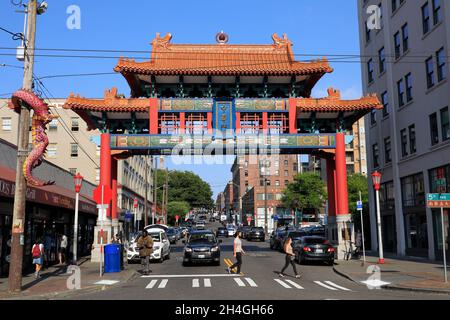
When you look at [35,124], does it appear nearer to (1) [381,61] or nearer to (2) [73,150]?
(1) [381,61]

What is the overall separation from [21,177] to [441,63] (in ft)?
70.9

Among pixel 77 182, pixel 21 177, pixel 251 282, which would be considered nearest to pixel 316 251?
pixel 251 282

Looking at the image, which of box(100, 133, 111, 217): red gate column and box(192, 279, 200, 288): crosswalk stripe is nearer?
box(192, 279, 200, 288): crosswalk stripe

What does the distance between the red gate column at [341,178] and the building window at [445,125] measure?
581cm

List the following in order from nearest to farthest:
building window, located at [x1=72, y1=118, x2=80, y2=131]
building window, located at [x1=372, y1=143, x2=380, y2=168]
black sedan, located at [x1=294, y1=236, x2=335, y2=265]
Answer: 1. black sedan, located at [x1=294, y1=236, x2=335, y2=265]
2. building window, located at [x1=372, y1=143, x2=380, y2=168]
3. building window, located at [x1=72, y1=118, x2=80, y2=131]

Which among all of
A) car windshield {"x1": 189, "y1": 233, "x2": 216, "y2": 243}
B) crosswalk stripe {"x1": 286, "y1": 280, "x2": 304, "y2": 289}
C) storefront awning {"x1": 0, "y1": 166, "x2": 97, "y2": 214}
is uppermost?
storefront awning {"x1": 0, "y1": 166, "x2": 97, "y2": 214}

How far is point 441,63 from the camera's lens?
2462 cm

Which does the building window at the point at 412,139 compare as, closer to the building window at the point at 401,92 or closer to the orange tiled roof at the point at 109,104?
the building window at the point at 401,92

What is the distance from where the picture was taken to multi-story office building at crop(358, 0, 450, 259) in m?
24.7

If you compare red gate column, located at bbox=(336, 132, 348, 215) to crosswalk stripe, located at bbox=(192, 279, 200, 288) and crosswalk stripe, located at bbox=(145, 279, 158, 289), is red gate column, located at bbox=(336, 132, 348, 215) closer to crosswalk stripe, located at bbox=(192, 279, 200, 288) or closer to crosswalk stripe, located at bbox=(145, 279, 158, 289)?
crosswalk stripe, located at bbox=(192, 279, 200, 288)

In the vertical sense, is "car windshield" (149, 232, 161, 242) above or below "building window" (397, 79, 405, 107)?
below

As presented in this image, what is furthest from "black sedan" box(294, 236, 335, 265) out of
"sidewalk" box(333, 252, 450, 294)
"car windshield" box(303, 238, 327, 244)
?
"sidewalk" box(333, 252, 450, 294)

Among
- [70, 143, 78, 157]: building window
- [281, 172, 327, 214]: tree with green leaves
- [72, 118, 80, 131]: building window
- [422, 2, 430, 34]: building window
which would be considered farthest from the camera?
[281, 172, 327, 214]: tree with green leaves

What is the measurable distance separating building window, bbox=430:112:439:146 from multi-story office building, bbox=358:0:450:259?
0.06 meters
